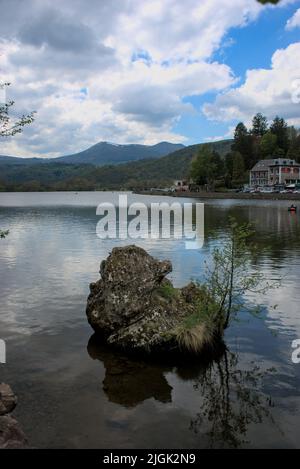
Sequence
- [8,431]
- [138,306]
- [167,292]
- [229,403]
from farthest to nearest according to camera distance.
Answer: [167,292], [138,306], [229,403], [8,431]

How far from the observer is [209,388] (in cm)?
1426

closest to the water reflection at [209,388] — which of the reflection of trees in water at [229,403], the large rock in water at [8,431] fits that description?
the reflection of trees in water at [229,403]

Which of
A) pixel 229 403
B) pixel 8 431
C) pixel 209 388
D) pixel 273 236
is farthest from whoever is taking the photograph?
pixel 273 236

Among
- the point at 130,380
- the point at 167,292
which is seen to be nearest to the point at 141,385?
the point at 130,380

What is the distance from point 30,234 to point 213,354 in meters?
44.7

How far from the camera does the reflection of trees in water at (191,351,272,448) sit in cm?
1180

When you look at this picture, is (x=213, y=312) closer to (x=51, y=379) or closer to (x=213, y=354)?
(x=213, y=354)

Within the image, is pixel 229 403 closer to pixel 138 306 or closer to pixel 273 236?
pixel 138 306

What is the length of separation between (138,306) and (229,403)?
5.53 metres

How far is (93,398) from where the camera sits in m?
13.5

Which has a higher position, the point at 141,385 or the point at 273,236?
the point at 273,236

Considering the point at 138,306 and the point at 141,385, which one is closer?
the point at 141,385

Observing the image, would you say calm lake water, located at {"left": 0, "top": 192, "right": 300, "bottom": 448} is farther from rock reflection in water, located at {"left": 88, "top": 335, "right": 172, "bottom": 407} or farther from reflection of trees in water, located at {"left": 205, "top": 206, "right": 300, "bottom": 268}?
reflection of trees in water, located at {"left": 205, "top": 206, "right": 300, "bottom": 268}

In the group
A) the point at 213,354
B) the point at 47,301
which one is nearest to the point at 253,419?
the point at 213,354
